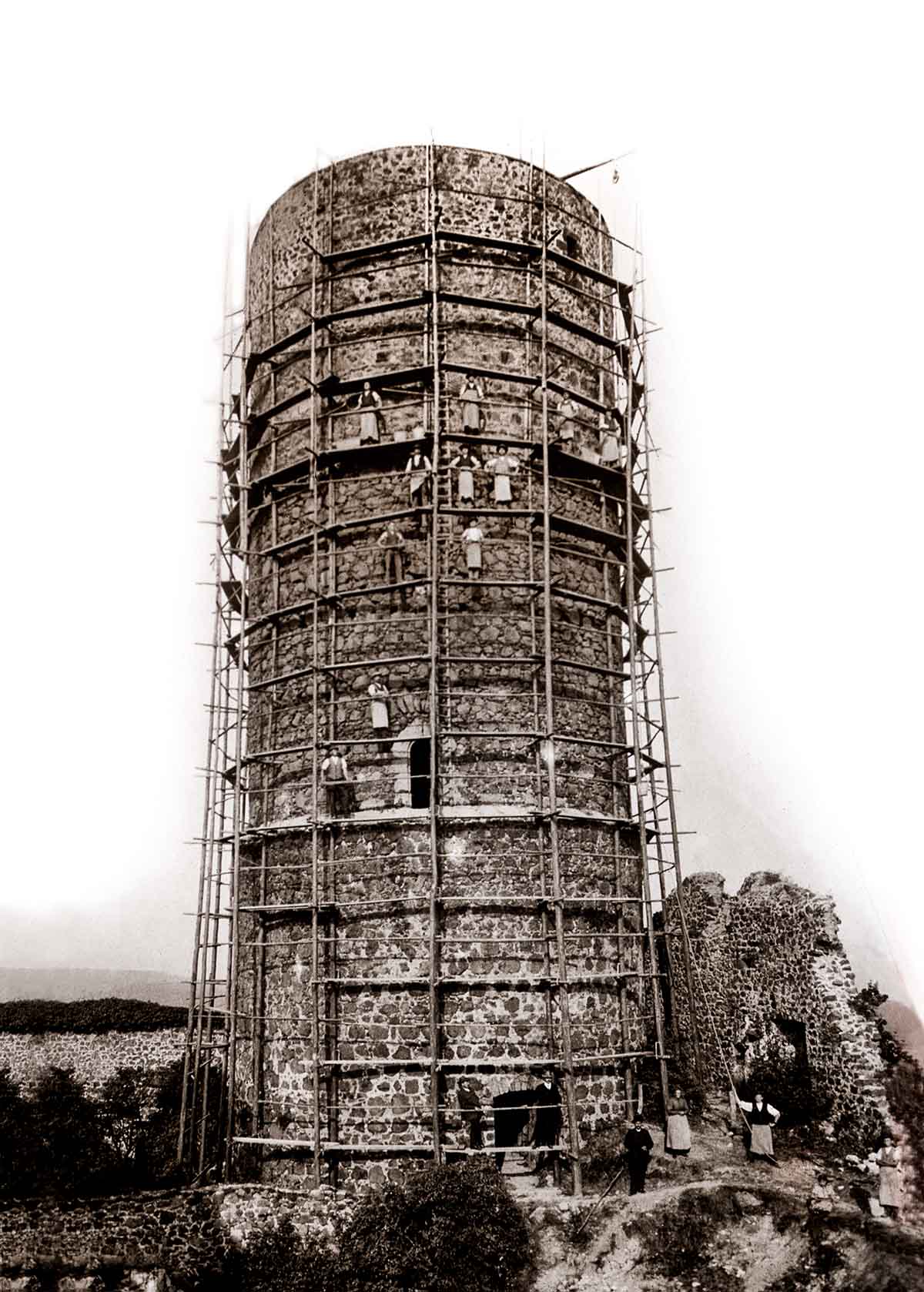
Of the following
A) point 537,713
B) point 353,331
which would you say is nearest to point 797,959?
point 537,713

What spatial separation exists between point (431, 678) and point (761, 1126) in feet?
24.6

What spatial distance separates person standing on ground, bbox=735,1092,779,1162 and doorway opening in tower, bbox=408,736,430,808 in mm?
6125

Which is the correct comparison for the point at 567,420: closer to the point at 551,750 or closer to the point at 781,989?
the point at 551,750

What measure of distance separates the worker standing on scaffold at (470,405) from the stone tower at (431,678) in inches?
2.5

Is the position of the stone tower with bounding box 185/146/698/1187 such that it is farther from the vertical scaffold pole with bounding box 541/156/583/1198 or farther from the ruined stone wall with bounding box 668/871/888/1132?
the ruined stone wall with bounding box 668/871/888/1132

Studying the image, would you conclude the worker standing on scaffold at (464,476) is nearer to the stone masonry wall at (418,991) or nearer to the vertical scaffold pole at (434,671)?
the vertical scaffold pole at (434,671)

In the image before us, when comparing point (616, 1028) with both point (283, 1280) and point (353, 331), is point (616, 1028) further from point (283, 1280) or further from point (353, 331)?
point (353, 331)

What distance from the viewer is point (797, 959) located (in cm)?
1666

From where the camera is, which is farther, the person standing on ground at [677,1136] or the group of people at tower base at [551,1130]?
the person standing on ground at [677,1136]

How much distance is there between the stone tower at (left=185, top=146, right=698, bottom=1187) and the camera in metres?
14.5

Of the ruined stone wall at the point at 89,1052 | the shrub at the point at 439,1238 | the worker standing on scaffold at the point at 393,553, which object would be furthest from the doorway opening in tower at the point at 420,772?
the ruined stone wall at the point at 89,1052

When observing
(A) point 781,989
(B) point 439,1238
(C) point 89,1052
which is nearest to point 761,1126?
(A) point 781,989

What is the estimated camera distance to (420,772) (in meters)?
15.4

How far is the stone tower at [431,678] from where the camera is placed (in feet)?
47.6
